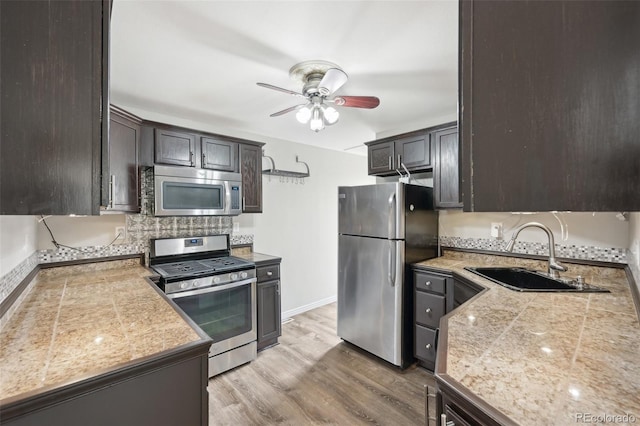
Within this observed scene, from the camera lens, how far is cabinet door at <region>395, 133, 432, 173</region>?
2.86m

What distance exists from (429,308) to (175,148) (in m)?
2.69

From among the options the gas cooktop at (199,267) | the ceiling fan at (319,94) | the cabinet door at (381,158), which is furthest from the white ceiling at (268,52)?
the gas cooktop at (199,267)

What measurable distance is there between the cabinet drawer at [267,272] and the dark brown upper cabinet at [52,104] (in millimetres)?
2192

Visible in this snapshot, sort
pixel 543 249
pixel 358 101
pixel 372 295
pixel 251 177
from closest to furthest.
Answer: pixel 358 101 → pixel 543 249 → pixel 372 295 → pixel 251 177

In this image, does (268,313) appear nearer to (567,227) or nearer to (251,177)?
(251,177)

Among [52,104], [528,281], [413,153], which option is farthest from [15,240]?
[528,281]

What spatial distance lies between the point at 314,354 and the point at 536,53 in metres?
Result: 2.94

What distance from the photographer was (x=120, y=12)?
4.75ft

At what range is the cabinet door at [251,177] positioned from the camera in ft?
10.1

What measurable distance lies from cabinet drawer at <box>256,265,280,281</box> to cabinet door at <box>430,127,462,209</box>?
1730 mm

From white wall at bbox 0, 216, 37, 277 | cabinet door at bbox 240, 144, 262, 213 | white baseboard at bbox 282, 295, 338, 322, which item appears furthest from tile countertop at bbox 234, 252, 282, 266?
white wall at bbox 0, 216, 37, 277

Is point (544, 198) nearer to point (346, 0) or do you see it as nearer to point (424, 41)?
point (346, 0)

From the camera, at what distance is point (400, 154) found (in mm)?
3064

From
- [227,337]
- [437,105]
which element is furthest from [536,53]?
[227,337]
